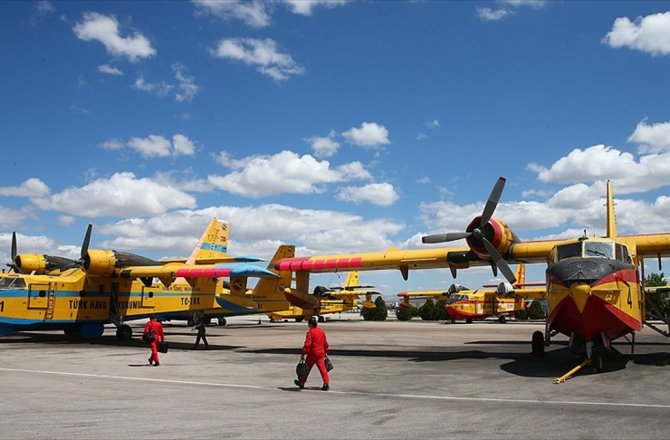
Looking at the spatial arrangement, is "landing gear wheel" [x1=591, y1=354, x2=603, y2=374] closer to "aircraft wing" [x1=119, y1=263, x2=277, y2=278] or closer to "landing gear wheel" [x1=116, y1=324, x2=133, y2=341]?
"aircraft wing" [x1=119, y1=263, x2=277, y2=278]

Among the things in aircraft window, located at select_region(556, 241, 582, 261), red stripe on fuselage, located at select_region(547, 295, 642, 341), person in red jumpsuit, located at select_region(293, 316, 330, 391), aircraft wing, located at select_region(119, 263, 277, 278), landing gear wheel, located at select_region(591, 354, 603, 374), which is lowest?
landing gear wheel, located at select_region(591, 354, 603, 374)

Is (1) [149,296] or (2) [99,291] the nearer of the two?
(2) [99,291]

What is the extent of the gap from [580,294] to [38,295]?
809 inches

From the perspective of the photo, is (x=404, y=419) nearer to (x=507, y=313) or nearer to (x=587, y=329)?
(x=587, y=329)

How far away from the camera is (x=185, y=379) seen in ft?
44.0

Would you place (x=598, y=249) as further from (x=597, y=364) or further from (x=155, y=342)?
(x=155, y=342)

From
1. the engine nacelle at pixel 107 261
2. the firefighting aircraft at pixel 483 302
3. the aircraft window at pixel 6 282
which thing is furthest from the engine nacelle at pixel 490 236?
the firefighting aircraft at pixel 483 302

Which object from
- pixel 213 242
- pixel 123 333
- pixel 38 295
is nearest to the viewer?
pixel 38 295

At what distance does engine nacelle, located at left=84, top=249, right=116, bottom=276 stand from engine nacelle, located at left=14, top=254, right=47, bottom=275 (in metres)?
7.85

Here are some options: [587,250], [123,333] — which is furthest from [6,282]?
[587,250]

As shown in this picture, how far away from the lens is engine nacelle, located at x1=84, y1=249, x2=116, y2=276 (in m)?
24.6

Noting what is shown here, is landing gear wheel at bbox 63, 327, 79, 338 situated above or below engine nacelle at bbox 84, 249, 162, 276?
below

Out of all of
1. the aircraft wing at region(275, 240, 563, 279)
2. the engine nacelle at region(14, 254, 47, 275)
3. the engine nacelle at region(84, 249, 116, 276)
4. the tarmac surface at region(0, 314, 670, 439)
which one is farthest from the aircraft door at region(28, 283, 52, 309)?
the aircraft wing at region(275, 240, 563, 279)

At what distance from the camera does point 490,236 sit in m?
17.5
